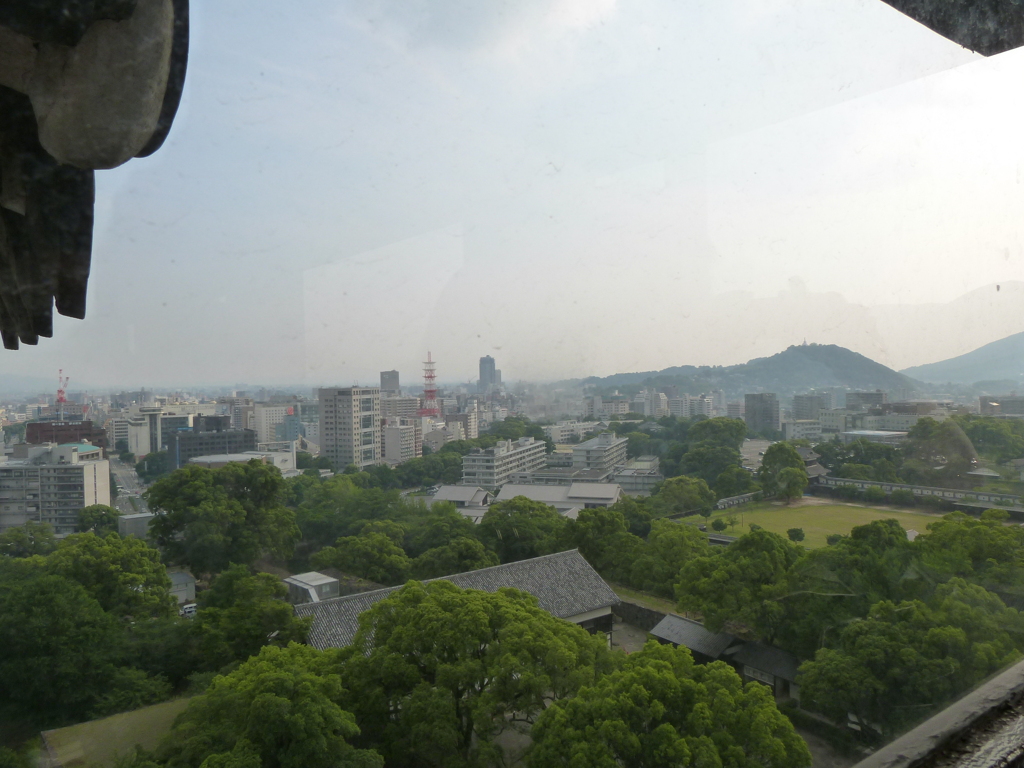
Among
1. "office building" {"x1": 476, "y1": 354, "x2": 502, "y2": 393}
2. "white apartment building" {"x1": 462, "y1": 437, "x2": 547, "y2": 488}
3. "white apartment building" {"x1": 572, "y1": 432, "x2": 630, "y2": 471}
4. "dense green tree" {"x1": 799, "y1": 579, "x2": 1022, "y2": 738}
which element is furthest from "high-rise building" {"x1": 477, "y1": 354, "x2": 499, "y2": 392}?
"dense green tree" {"x1": 799, "y1": 579, "x2": 1022, "y2": 738}

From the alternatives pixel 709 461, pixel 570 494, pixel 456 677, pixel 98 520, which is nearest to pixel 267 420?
pixel 98 520

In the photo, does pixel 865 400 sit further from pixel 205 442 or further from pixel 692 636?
pixel 205 442

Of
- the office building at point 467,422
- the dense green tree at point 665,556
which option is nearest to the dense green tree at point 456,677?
the dense green tree at point 665,556

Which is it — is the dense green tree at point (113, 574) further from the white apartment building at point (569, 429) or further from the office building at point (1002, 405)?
the office building at point (1002, 405)

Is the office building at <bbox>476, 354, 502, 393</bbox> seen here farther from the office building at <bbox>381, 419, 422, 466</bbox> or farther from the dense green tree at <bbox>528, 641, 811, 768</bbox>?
the dense green tree at <bbox>528, 641, 811, 768</bbox>

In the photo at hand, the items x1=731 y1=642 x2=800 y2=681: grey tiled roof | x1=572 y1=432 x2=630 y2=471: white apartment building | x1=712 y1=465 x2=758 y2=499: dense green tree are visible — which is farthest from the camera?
x1=572 y1=432 x2=630 y2=471: white apartment building

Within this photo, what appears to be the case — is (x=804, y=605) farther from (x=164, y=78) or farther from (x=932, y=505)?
(x=164, y=78)

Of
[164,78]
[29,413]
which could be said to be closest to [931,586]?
[164,78]
